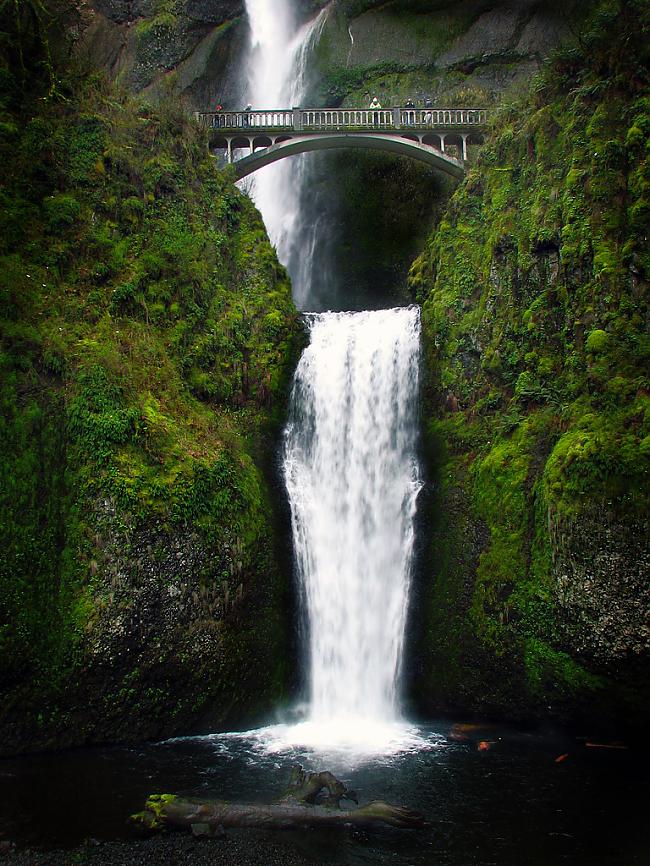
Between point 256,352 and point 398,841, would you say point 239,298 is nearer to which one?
point 256,352

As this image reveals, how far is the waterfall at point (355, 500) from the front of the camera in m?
14.0

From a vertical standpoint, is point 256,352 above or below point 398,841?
above

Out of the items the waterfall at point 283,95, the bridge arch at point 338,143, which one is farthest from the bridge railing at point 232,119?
the waterfall at point 283,95

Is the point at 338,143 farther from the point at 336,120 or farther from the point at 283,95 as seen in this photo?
the point at 283,95

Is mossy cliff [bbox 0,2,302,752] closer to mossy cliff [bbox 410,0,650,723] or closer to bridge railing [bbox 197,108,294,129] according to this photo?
bridge railing [bbox 197,108,294,129]

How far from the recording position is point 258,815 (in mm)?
8844

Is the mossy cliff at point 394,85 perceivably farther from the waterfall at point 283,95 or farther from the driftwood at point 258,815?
the driftwood at point 258,815

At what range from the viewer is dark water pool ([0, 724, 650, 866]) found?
27.6ft

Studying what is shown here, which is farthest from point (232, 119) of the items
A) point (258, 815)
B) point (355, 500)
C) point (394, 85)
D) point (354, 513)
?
point (258, 815)

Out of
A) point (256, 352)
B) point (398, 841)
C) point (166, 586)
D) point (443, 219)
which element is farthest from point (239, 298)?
point (398, 841)

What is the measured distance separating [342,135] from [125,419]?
44.5 ft

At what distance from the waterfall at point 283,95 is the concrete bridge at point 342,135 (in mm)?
4703

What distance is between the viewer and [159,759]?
11125 mm

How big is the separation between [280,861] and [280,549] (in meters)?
7.06
